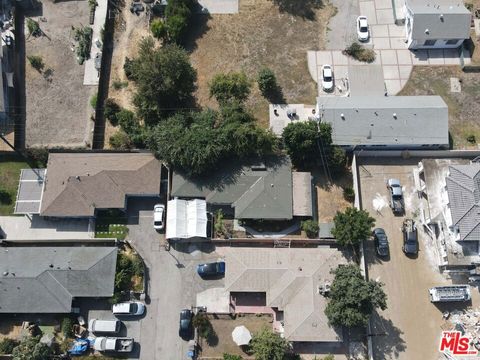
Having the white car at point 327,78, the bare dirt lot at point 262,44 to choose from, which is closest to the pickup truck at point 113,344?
the bare dirt lot at point 262,44

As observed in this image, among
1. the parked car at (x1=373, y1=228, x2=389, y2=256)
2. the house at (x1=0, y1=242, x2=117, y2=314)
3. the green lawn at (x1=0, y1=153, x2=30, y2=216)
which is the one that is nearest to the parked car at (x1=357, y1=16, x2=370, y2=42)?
the parked car at (x1=373, y1=228, x2=389, y2=256)

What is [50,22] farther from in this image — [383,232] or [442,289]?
[442,289]

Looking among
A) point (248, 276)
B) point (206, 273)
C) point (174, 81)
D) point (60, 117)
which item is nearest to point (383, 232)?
point (248, 276)

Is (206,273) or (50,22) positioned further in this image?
(50,22)

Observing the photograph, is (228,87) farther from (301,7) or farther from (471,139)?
(471,139)

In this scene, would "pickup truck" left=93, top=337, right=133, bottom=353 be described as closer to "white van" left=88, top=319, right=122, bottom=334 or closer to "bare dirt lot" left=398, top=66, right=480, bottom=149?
"white van" left=88, top=319, right=122, bottom=334
